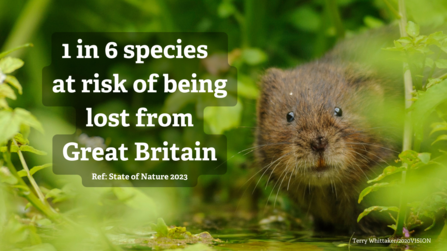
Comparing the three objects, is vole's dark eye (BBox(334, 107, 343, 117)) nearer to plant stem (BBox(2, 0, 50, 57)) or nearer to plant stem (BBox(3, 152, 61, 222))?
plant stem (BBox(3, 152, 61, 222))

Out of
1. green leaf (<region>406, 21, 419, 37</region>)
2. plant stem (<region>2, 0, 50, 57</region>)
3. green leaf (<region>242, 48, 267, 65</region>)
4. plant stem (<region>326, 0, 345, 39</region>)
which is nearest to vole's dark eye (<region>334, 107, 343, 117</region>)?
green leaf (<region>406, 21, 419, 37</region>)

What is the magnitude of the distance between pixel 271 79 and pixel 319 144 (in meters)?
1.09

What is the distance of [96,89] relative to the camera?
608 centimetres

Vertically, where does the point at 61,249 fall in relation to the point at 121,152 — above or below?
below

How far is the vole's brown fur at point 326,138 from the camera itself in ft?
10.9


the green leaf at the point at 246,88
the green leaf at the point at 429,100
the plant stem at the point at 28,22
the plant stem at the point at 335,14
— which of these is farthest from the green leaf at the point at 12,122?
the plant stem at the point at 335,14

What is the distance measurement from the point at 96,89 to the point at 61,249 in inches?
151

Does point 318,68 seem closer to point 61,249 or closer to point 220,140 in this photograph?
point 220,140

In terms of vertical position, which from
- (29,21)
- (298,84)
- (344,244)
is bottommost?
(344,244)

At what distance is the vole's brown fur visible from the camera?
332cm

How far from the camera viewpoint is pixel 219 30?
5.66 meters

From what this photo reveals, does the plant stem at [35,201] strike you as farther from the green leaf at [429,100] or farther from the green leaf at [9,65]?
the green leaf at [429,100]

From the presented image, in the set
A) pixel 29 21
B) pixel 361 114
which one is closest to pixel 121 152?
pixel 29 21

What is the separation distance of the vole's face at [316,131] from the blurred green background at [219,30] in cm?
50
